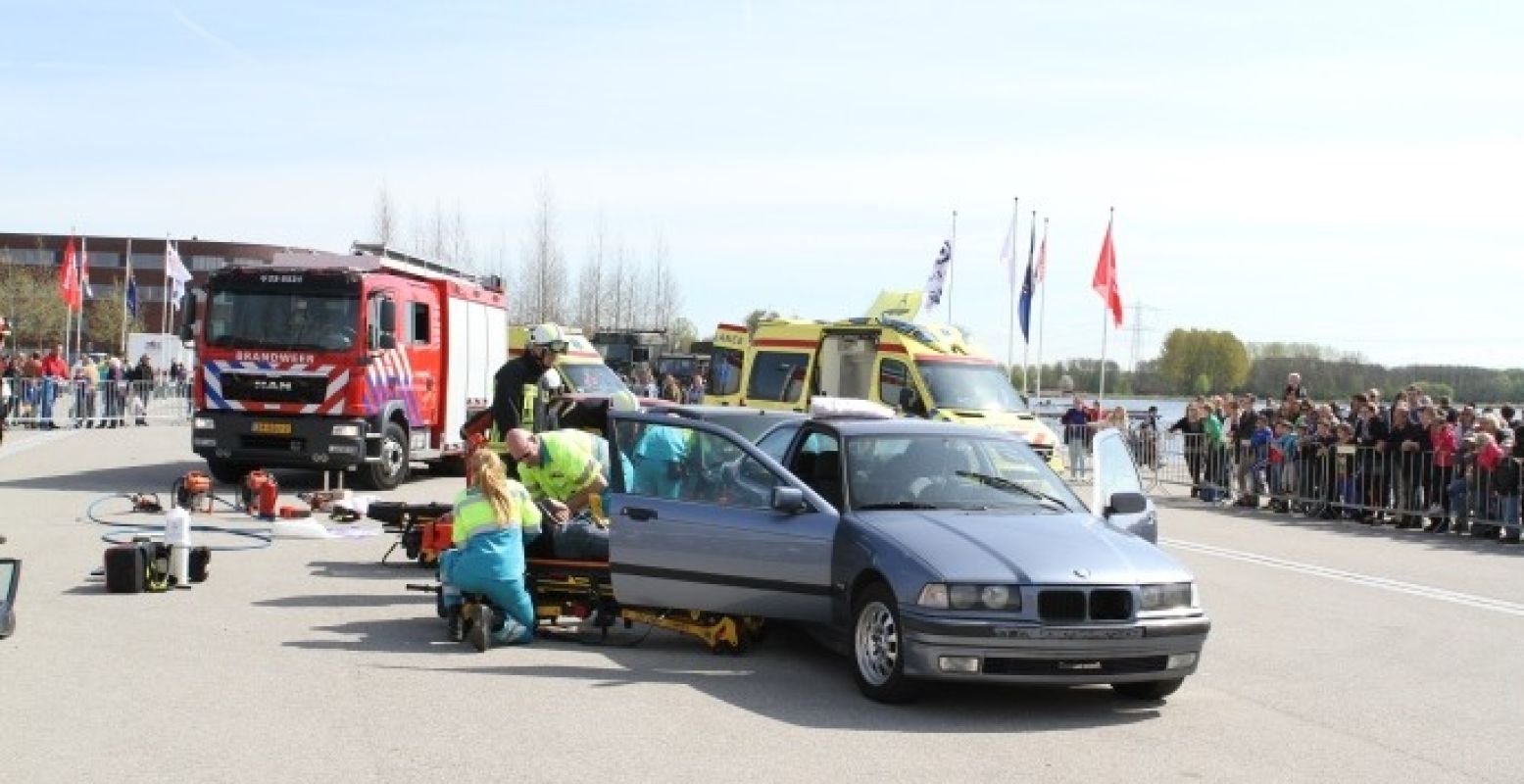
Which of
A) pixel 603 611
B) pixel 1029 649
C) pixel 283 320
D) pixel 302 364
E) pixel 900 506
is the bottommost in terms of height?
pixel 603 611

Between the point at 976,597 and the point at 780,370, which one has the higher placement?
the point at 780,370

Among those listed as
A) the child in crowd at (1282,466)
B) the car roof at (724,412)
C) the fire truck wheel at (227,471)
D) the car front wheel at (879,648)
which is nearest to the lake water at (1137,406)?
the child in crowd at (1282,466)

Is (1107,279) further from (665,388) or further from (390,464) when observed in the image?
(390,464)

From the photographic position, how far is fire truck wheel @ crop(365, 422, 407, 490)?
21.7 metres

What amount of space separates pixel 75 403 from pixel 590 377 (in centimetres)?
1898

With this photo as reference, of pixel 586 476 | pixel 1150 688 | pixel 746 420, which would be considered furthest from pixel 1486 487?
pixel 586 476

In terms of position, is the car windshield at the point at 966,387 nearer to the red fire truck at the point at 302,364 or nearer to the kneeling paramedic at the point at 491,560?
the red fire truck at the point at 302,364

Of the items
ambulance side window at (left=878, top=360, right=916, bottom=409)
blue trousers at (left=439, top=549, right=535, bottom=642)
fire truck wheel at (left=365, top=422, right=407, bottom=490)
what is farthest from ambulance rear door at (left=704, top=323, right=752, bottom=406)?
blue trousers at (left=439, top=549, right=535, bottom=642)

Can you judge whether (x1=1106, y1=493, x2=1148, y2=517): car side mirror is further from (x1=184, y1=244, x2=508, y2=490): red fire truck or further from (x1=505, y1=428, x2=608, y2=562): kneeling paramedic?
(x1=184, y1=244, x2=508, y2=490): red fire truck

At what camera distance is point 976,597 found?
8.44m

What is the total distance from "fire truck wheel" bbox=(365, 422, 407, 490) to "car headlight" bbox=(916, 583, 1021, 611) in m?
14.3

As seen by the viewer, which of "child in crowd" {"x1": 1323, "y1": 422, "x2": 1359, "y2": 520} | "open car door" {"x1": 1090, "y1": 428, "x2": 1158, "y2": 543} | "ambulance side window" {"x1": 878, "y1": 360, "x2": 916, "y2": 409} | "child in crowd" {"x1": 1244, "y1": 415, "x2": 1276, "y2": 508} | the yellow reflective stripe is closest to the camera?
the yellow reflective stripe

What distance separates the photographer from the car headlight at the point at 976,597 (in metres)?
8.42

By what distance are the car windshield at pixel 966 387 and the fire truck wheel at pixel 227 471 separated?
375 inches
